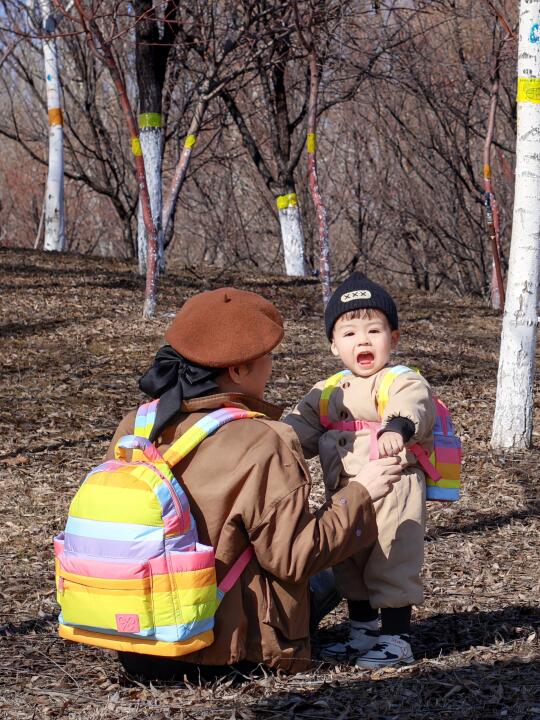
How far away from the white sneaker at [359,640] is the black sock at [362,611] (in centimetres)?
1

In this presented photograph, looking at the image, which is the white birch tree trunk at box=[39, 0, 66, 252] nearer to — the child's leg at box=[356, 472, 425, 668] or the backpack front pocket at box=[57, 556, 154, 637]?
the child's leg at box=[356, 472, 425, 668]

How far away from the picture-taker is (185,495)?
267cm

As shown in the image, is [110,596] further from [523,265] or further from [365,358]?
[523,265]

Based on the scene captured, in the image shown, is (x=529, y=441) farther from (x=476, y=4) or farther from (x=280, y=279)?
(x=476, y=4)

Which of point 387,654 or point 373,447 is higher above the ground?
point 373,447

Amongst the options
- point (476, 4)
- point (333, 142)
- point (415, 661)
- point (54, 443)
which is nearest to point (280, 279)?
point (476, 4)


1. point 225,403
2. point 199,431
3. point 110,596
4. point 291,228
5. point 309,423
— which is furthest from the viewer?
point 291,228

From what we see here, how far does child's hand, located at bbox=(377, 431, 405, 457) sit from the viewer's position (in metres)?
2.94

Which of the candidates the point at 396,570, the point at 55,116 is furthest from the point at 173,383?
the point at 55,116

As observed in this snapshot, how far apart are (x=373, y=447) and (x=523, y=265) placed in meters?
3.30

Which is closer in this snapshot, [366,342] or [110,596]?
[110,596]

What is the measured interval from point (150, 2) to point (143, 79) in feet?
2.94

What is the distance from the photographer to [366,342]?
3.28 m

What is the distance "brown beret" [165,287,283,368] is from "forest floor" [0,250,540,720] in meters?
0.99
